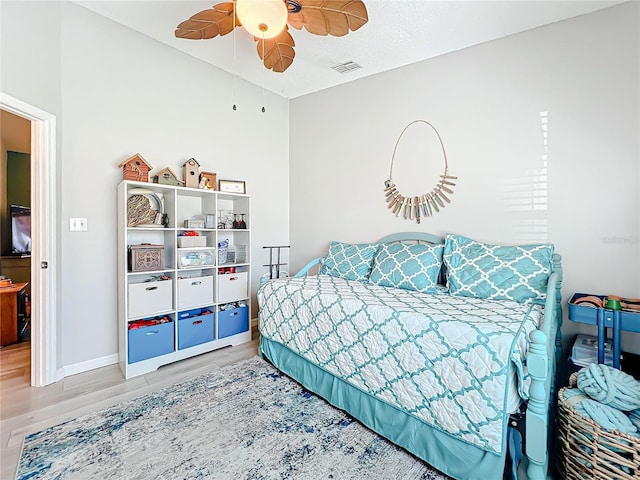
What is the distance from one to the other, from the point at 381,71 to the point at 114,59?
234 cm

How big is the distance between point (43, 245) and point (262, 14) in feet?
7.09

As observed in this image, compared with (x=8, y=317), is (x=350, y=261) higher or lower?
higher

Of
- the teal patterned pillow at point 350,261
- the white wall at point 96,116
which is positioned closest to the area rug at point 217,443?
the white wall at point 96,116

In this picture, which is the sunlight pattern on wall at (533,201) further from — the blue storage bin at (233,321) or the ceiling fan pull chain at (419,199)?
the blue storage bin at (233,321)

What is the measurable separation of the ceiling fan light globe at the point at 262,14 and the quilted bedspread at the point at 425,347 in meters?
1.58

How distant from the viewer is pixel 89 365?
2521 millimetres

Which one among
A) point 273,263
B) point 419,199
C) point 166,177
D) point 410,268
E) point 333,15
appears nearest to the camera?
point 333,15

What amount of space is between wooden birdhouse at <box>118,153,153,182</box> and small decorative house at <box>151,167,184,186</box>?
0.33ft

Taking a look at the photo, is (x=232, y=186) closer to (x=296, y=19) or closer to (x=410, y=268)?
(x=296, y=19)

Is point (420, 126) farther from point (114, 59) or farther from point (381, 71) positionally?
point (114, 59)

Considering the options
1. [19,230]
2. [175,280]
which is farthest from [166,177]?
[19,230]

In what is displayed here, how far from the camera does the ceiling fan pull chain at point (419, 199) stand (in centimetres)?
273

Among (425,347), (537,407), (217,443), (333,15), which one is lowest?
(217,443)

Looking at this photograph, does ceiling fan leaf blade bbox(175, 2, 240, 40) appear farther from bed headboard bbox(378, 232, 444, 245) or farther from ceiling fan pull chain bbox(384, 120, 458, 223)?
bed headboard bbox(378, 232, 444, 245)
